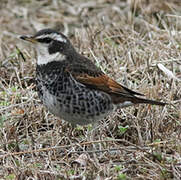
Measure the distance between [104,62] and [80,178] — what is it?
311 cm

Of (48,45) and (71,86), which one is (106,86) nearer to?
(71,86)

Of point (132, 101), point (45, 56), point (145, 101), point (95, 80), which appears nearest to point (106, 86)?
point (95, 80)

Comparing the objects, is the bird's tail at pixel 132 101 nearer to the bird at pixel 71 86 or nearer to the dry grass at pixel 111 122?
the bird at pixel 71 86

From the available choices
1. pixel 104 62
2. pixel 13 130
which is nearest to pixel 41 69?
pixel 13 130

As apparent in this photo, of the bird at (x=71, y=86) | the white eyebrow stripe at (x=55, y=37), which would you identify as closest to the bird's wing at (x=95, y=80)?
the bird at (x=71, y=86)

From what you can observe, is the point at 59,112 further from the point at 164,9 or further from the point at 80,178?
the point at 164,9

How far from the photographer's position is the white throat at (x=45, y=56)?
236 inches

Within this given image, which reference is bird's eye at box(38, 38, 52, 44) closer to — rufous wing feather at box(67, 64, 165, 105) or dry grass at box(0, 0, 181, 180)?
rufous wing feather at box(67, 64, 165, 105)

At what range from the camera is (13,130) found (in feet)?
21.2

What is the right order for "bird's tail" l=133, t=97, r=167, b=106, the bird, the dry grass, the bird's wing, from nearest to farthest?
the dry grass
the bird
the bird's wing
"bird's tail" l=133, t=97, r=167, b=106

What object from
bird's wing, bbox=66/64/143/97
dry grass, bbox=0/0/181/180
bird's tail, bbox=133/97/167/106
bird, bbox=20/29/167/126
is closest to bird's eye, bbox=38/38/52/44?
bird, bbox=20/29/167/126

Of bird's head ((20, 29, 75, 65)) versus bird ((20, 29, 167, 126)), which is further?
bird's head ((20, 29, 75, 65))

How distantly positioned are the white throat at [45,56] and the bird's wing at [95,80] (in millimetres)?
205

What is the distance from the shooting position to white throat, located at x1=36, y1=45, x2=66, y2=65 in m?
6.00
